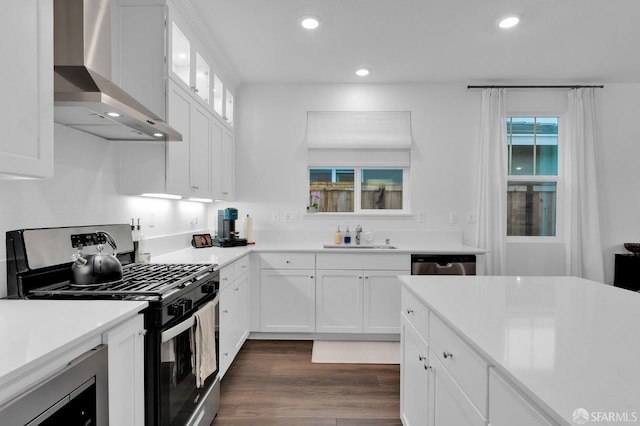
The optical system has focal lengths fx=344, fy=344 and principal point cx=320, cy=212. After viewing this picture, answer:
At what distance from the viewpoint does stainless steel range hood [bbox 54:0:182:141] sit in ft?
4.58

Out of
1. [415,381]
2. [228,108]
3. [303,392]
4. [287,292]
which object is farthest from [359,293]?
[228,108]

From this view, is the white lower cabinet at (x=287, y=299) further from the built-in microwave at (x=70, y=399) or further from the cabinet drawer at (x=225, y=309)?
the built-in microwave at (x=70, y=399)

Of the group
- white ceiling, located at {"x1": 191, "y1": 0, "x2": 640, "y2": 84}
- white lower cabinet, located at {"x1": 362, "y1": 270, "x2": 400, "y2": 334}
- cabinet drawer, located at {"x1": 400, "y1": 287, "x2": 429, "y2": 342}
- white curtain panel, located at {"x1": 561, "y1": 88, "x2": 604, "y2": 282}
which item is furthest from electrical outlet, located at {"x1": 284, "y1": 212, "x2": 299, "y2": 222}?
white curtain panel, located at {"x1": 561, "y1": 88, "x2": 604, "y2": 282}

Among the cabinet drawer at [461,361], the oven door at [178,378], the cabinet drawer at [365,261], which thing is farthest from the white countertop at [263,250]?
the cabinet drawer at [461,361]

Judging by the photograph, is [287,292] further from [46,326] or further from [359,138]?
[46,326]

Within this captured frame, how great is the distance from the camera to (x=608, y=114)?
154 inches

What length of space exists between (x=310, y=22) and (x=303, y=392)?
278cm

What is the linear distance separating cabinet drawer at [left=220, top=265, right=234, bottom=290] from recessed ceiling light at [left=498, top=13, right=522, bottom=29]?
2.85 metres

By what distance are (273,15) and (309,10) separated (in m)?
0.29

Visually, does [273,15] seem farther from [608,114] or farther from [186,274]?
[608,114]

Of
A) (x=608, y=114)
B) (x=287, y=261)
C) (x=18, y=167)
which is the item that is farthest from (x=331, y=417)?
(x=608, y=114)

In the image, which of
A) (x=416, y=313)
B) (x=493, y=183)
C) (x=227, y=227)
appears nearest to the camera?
(x=416, y=313)

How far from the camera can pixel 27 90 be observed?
1151 mm

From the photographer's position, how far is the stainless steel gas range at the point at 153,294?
4.67 ft
